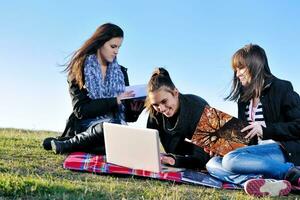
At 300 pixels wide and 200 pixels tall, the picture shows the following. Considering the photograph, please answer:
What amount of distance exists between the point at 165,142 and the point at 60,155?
1.64 meters

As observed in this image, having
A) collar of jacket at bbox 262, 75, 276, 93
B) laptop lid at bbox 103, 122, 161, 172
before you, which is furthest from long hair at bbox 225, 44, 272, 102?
laptop lid at bbox 103, 122, 161, 172

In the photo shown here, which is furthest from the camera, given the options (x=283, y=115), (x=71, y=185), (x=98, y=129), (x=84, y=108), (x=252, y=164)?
(x=84, y=108)

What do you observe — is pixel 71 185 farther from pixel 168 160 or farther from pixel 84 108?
pixel 84 108

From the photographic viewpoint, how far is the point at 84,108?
825 centimetres

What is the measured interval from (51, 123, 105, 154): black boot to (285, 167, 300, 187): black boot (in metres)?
2.58

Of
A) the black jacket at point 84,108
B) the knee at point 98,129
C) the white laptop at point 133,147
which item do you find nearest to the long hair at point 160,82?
the white laptop at point 133,147

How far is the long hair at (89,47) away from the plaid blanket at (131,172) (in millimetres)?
1760

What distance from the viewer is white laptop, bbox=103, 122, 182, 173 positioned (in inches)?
232

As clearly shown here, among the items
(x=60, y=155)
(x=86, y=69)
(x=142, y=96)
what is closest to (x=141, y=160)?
(x=142, y=96)

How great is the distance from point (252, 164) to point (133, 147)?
1204mm

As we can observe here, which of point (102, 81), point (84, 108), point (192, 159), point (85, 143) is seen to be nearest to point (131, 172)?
point (192, 159)

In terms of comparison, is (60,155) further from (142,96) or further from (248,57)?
(248,57)

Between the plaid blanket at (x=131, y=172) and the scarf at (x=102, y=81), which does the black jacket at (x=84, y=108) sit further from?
the plaid blanket at (x=131, y=172)

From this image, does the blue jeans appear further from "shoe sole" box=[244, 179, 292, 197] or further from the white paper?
the white paper
